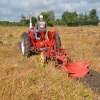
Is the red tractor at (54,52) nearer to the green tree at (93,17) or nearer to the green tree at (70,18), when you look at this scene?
the green tree at (70,18)

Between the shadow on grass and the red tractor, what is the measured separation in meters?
0.15

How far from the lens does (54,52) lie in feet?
28.2

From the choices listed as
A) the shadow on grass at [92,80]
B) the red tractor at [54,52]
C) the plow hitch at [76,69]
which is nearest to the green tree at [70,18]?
the red tractor at [54,52]

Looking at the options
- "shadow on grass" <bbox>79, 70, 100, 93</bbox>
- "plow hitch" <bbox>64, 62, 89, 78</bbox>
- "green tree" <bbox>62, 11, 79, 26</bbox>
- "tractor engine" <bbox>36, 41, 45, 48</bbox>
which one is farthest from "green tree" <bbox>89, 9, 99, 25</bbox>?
"shadow on grass" <bbox>79, 70, 100, 93</bbox>

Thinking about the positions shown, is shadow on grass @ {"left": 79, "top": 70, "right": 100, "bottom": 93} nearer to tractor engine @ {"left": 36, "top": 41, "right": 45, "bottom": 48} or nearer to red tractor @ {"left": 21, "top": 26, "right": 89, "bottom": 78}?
red tractor @ {"left": 21, "top": 26, "right": 89, "bottom": 78}

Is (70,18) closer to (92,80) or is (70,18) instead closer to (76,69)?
(76,69)

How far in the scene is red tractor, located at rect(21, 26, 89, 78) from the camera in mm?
7352

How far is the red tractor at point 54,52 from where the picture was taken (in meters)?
7.35

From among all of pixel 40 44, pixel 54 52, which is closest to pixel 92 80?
pixel 54 52

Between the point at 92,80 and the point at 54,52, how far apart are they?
7.22 feet

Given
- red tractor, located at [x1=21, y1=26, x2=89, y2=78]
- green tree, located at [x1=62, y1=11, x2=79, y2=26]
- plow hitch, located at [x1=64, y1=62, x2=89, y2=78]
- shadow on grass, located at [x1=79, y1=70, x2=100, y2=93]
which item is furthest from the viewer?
green tree, located at [x1=62, y1=11, x2=79, y2=26]

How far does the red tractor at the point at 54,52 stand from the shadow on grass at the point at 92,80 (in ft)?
0.50

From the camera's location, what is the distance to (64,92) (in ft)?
17.8

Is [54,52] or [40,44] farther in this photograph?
[40,44]
